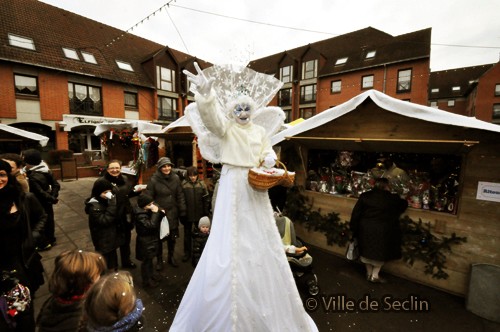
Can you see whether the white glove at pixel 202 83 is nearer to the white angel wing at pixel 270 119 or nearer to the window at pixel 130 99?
A: the white angel wing at pixel 270 119

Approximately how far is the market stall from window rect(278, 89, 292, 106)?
22373mm

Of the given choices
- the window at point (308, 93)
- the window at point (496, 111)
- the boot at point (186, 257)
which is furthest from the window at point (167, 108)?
the window at point (496, 111)

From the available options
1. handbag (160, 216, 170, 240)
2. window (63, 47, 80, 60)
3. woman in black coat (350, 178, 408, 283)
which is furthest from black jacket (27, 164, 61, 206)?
window (63, 47, 80, 60)

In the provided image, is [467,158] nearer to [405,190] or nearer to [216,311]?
Result: [405,190]

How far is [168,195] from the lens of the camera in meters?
3.98

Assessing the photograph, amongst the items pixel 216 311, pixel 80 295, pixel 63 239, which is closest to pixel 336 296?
pixel 216 311

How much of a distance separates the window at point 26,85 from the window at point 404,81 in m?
25.6

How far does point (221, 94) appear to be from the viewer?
7.62 ft

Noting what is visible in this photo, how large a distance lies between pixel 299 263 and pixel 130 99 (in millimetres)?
18381

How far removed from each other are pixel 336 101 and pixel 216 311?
23871mm

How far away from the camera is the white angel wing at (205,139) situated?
230cm

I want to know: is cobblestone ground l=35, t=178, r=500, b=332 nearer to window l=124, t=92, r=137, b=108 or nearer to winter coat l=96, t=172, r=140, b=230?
winter coat l=96, t=172, r=140, b=230

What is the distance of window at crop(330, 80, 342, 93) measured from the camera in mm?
22539

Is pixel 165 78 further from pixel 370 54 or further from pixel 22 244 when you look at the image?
pixel 22 244
